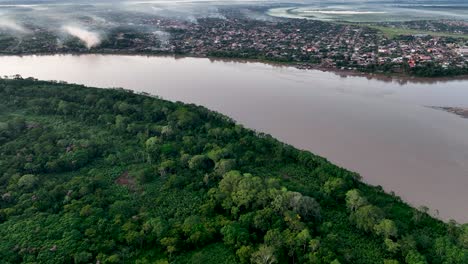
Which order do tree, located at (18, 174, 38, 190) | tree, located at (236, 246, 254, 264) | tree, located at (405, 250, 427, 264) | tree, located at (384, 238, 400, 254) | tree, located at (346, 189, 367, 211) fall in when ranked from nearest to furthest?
tree, located at (405, 250, 427, 264) → tree, located at (236, 246, 254, 264) → tree, located at (384, 238, 400, 254) → tree, located at (346, 189, 367, 211) → tree, located at (18, 174, 38, 190)

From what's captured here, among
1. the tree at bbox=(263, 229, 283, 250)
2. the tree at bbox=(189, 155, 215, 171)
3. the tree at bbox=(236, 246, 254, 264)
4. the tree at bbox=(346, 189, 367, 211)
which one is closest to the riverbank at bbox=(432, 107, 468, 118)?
the tree at bbox=(346, 189, 367, 211)

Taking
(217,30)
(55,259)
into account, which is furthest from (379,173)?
(217,30)

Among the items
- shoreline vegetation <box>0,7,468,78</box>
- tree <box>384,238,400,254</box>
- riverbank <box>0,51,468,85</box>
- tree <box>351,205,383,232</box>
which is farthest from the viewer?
shoreline vegetation <box>0,7,468,78</box>

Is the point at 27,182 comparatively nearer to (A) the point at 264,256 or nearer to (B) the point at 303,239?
(A) the point at 264,256

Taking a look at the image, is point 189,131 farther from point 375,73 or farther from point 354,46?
point 354,46

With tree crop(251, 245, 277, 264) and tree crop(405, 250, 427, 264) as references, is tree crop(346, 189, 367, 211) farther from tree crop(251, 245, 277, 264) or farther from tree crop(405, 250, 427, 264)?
tree crop(251, 245, 277, 264)

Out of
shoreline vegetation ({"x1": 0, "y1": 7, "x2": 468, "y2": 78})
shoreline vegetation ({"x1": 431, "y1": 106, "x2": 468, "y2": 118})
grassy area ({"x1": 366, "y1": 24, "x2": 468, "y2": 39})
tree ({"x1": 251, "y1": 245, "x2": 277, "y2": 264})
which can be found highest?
grassy area ({"x1": 366, "y1": 24, "x2": 468, "y2": 39})

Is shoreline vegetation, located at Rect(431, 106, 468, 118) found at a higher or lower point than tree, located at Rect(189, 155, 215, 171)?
higher

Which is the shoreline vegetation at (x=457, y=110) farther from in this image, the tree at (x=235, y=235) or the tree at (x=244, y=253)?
the tree at (x=244, y=253)
